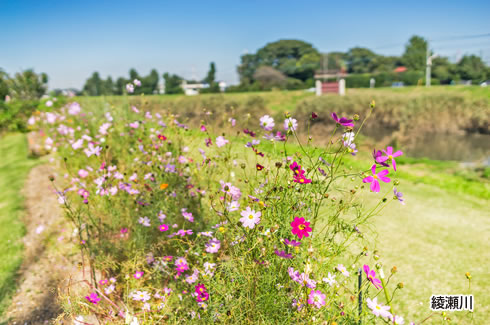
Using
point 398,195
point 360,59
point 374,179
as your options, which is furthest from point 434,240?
point 360,59

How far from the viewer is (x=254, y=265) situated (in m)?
1.26

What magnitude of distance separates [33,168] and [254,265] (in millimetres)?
6041

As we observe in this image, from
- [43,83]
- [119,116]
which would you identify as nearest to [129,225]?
[119,116]

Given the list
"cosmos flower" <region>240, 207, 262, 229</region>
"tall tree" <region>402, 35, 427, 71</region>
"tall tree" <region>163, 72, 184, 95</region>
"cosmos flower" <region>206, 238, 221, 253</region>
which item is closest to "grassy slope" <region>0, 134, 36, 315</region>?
"cosmos flower" <region>206, 238, 221, 253</region>

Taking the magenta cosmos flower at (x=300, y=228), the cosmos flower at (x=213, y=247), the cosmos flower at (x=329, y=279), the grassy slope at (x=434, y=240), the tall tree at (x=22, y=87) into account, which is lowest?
the grassy slope at (x=434, y=240)

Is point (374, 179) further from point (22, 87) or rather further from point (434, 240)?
point (22, 87)

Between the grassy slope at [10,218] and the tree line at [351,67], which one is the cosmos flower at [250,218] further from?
the tree line at [351,67]

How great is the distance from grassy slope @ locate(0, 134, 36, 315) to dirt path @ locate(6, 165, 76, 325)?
0.21 feet

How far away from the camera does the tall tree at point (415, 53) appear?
130ft

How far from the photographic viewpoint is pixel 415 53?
44.7m

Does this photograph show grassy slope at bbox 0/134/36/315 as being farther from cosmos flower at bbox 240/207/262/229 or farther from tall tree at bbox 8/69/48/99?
tall tree at bbox 8/69/48/99

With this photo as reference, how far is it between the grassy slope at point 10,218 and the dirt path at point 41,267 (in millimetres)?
65

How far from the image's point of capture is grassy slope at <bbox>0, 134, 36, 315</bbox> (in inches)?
105

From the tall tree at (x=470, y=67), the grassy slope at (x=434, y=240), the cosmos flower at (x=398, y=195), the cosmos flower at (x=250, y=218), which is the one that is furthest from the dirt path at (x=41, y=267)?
the tall tree at (x=470, y=67)
